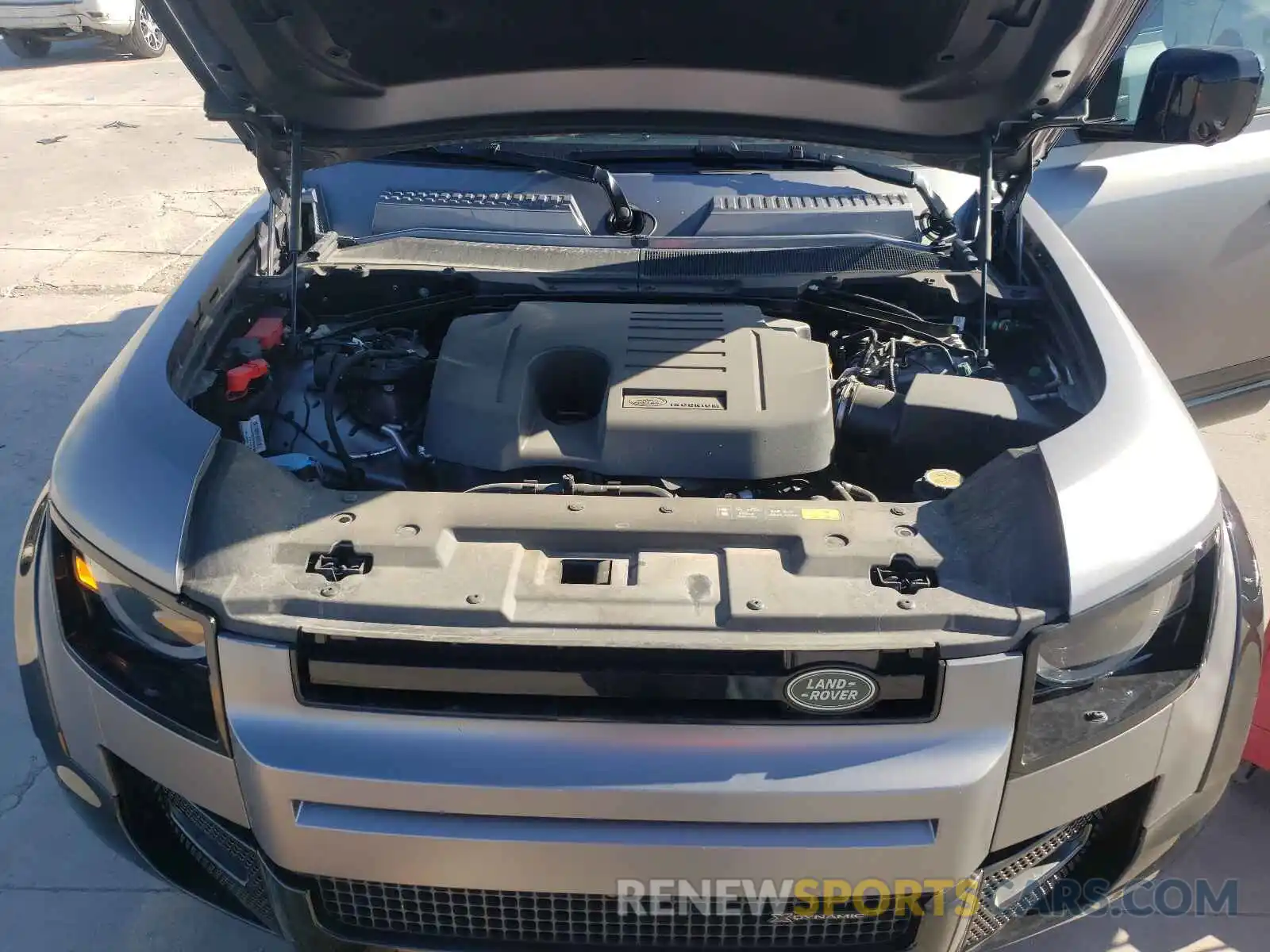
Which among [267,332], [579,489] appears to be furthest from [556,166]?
[579,489]

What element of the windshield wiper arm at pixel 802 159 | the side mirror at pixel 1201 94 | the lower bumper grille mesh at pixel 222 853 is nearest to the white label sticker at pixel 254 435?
the lower bumper grille mesh at pixel 222 853

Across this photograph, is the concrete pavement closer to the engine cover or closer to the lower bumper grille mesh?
the lower bumper grille mesh

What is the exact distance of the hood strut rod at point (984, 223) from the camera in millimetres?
2145

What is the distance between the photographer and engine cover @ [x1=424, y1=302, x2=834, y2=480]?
177 cm

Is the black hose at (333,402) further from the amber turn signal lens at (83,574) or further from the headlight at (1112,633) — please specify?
the headlight at (1112,633)

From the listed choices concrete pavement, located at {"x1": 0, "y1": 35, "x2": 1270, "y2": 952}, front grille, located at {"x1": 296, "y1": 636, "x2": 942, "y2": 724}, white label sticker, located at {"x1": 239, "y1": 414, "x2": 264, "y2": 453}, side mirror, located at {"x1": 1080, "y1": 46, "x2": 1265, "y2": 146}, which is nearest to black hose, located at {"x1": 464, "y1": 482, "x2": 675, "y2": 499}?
front grille, located at {"x1": 296, "y1": 636, "x2": 942, "y2": 724}

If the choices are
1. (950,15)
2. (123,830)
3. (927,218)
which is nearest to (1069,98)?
(950,15)

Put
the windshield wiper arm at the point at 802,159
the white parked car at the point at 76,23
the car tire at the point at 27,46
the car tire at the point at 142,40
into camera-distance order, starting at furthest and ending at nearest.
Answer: the car tire at the point at 27,46, the car tire at the point at 142,40, the white parked car at the point at 76,23, the windshield wiper arm at the point at 802,159

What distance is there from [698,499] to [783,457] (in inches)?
10.0

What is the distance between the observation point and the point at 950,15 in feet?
6.26

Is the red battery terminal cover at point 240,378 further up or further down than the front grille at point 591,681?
further up

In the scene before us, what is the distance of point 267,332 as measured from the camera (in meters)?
2.19

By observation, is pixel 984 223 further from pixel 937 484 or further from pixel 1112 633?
pixel 1112 633

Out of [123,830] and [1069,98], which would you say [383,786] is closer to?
[123,830]
